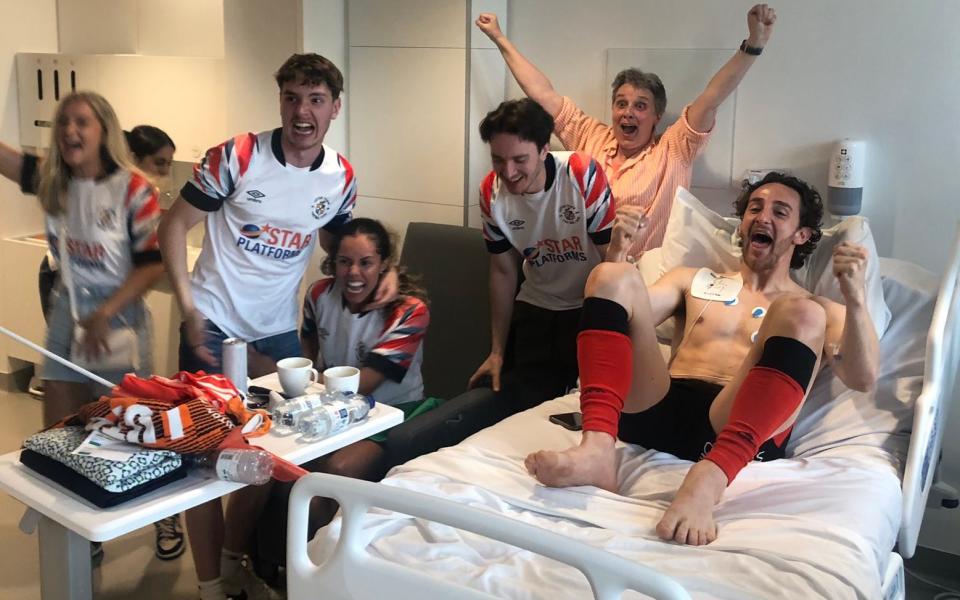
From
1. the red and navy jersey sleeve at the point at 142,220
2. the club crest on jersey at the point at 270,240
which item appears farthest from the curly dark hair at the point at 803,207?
the red and navy jersey sleeve at the point at 142,220

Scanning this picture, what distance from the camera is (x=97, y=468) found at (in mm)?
1631

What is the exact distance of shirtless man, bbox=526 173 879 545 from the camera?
1.98 metres

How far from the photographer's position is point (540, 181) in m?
2.69

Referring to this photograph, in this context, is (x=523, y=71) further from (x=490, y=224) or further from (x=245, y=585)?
(x=245, y=585)

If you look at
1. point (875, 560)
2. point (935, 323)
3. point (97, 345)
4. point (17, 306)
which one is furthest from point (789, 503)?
point (17, 306)

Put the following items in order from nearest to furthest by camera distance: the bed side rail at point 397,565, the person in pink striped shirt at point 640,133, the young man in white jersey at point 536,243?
the bed side rail at point 397,565
the young man in white jersey at point 536,243
the person in pink striped shirt at point 640,133

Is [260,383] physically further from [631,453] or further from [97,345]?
[631,453]

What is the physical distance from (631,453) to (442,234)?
1245 mm

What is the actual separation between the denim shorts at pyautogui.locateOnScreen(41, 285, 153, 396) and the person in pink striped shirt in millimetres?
1425

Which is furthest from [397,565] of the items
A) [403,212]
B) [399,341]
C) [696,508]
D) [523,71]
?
[403,212]

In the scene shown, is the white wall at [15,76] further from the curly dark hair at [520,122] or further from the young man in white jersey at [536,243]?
the curly dark hair at [520,122]

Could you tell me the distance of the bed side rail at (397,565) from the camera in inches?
49.6

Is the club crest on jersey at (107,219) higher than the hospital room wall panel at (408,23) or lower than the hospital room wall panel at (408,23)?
lower

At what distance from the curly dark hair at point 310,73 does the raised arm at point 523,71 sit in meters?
0.76
